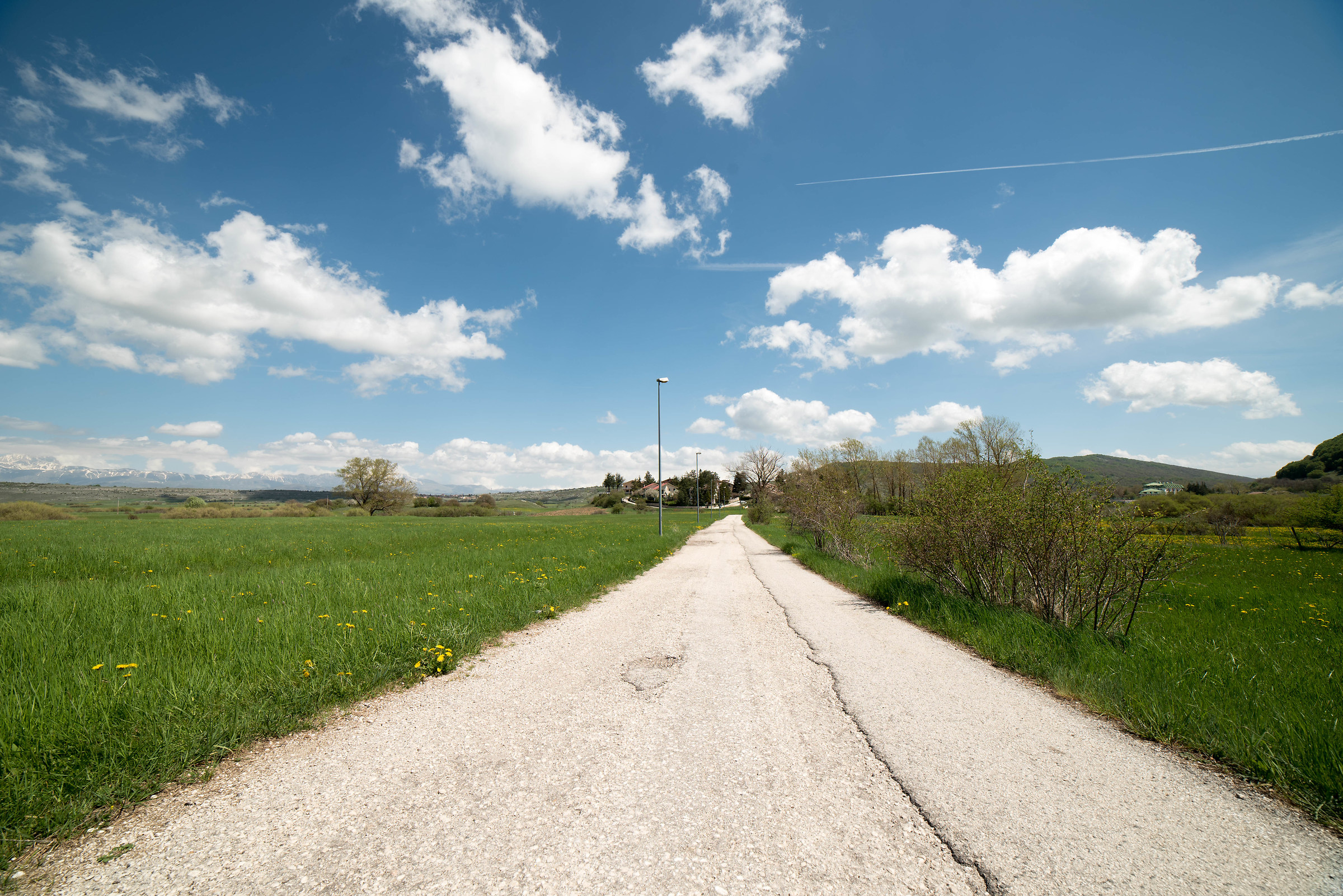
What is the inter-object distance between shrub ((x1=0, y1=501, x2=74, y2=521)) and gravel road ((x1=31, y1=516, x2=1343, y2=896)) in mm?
57073

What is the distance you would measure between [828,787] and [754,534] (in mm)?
30264

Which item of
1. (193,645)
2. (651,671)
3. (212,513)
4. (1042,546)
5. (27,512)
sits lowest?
(212,513)

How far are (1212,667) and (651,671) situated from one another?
19.8 ft

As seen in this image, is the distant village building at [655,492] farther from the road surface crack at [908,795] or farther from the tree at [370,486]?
the road surface crack at [908,795]

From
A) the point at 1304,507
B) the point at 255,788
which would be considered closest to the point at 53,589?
the point at 255,788

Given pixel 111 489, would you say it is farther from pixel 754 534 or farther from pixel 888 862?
pixel 888 862

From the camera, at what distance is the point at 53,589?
7.93 meters

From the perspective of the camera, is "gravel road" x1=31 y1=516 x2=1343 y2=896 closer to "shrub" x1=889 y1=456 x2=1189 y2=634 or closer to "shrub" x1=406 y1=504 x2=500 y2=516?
"shrub" x1=889 y1=456 x2=1189 y2=634

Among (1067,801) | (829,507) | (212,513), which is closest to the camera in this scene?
(1067,801)

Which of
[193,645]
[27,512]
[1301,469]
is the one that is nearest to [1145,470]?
[1301,469]

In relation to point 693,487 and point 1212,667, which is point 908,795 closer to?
point 1212,667

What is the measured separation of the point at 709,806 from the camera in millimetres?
2779

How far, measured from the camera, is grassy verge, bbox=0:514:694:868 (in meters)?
3.05

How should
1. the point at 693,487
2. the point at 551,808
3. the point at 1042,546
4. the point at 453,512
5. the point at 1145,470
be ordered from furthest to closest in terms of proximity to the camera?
the point at 1145,470, the point at 693,487, the point at 453,512, the point at 1042,546, the point at 551,808
